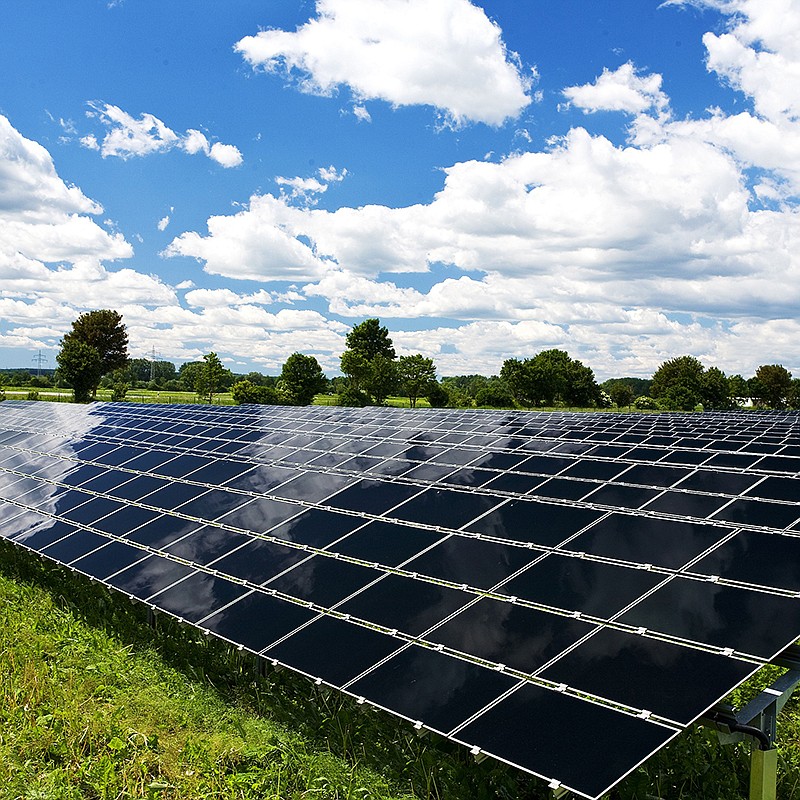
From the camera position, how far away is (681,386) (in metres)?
104

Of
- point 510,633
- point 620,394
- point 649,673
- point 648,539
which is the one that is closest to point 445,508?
point 648,539

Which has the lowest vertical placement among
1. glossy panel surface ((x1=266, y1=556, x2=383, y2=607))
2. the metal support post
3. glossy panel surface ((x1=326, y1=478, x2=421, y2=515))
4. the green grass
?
the green grass

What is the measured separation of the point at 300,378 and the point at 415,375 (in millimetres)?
17584

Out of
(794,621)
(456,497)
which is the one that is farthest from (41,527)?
(794,621)

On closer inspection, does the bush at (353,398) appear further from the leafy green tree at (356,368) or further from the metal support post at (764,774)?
the metal support post at (764,774)

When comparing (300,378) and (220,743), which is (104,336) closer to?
(300,378)

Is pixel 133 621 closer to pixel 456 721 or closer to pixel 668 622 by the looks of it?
pixel 456 721

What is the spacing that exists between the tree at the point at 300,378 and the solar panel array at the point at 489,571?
7456 centimetres

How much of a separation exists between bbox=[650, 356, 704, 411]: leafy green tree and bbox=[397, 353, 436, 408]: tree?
1306 inches

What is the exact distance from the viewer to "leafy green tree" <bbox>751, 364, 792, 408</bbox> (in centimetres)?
13075

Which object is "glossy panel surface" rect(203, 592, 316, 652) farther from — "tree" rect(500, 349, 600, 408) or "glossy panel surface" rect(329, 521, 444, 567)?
"tree" rect(500, 349, 600, 408)

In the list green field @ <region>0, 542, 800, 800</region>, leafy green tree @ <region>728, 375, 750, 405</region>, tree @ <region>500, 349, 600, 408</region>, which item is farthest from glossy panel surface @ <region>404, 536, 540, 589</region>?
leafy green tree @ <region>728, 375, 750, 405</region>

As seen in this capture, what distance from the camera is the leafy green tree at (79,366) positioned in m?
84.3

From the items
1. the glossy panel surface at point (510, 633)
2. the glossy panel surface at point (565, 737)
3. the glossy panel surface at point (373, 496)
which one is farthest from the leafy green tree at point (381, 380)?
the glossy panel surface at point (565, 737)
